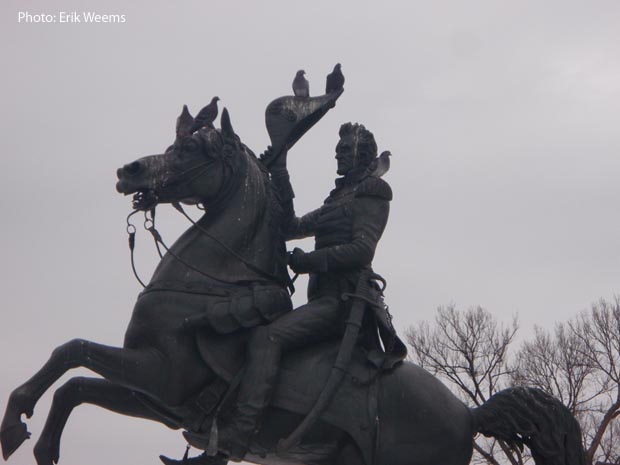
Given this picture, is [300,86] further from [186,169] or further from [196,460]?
[196,460]

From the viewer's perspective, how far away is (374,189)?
366 inches

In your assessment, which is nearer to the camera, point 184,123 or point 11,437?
point 11,437

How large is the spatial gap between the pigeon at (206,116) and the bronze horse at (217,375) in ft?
0.45

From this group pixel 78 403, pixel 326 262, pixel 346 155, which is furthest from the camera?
pixel 346 155

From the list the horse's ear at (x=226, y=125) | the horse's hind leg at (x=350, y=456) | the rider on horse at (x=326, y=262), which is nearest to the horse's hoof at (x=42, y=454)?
the rider on horse at (x=326, y=262)

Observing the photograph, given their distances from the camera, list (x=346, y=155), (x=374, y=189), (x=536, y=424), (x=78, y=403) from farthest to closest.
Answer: (x=346, y=155) < (x=374, y=189) < (x=536, y=424) < (x=78, y=403)

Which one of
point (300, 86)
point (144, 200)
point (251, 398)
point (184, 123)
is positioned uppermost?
point (300, 86)

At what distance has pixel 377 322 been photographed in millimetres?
9047

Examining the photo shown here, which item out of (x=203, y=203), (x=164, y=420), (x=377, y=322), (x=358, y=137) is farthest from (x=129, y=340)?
A: (x=358, y=137)

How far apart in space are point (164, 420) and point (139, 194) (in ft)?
5.81

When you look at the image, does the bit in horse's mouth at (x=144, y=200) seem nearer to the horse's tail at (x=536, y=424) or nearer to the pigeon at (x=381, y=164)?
the pigeon at (x=381, y=164)

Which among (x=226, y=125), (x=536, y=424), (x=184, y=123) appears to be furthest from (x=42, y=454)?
(x=536, y=424)

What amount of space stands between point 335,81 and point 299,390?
9.40 feet

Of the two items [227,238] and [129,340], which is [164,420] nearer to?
[129,340]
